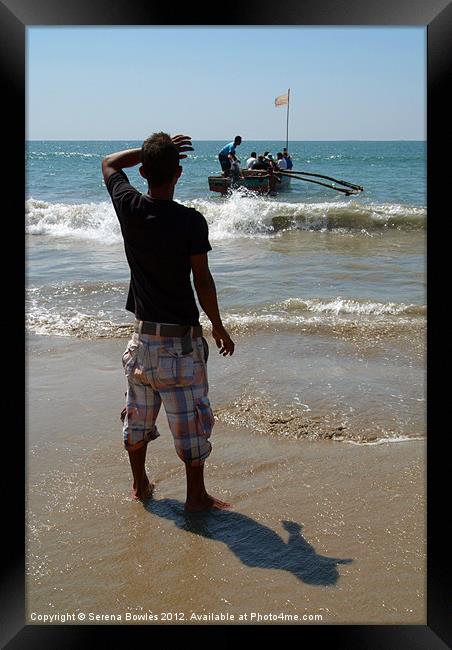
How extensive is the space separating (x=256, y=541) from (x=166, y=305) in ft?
3.51

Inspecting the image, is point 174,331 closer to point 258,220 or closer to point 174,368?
point 174,368

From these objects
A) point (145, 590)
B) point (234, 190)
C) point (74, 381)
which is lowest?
point (145, 590)

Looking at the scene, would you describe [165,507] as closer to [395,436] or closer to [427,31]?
[395,436]

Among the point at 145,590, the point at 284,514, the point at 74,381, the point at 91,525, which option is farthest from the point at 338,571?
Result: the point at 74,381

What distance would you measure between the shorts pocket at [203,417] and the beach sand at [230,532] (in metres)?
0.41

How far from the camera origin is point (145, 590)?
8.45 feet

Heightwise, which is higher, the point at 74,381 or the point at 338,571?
the point at 74,381

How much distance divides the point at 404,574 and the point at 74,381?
2.96 metres

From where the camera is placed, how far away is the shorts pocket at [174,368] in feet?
9.69

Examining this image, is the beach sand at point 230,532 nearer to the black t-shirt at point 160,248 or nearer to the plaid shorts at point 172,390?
the plaid shorts at point 172,390

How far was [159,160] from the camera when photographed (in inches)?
112

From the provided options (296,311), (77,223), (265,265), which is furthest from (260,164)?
(296,311)

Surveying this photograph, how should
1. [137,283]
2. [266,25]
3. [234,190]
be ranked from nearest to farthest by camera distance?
[266,25] < [137,283] < [234,190]

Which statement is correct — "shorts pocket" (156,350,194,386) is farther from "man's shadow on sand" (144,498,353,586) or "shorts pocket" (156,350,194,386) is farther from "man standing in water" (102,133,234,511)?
"man's shadow on sand" (144,498,353,586)
